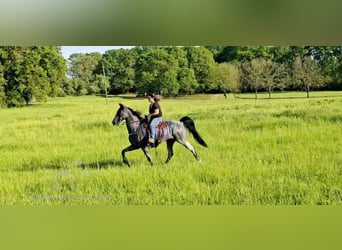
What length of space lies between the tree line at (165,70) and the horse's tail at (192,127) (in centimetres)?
19

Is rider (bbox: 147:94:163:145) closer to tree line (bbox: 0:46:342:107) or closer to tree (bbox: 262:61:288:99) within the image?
tree line (bbox: 0:46:342:107)

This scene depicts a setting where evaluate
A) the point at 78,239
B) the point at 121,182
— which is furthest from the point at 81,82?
the point at 78,239

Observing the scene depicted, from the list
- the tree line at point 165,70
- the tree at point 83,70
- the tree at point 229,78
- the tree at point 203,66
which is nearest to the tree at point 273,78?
the tree line at point 165,70

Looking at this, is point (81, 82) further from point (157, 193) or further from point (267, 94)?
point (267, 94)

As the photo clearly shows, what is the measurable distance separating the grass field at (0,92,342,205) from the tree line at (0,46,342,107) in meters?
0.09

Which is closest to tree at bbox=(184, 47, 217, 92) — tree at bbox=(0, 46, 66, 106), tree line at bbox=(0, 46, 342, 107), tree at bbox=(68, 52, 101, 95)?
tree line at bbox=(0, 46, 342, 107)

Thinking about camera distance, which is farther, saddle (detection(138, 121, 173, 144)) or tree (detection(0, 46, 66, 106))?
tree (detection(0, 46, 66, 106))

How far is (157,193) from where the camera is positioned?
9.80 ft

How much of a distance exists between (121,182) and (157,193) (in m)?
0.26

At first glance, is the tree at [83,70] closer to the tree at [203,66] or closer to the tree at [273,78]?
the tree at [203,66]

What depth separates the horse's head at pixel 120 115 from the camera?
3.16 metres

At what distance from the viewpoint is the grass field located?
2.96 m

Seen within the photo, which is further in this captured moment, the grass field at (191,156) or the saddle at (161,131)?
the saddle at (161,131)

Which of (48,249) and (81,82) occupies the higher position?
(81,82)
